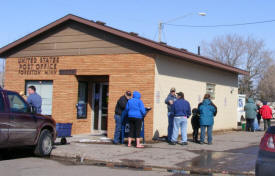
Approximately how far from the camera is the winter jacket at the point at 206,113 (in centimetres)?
1309

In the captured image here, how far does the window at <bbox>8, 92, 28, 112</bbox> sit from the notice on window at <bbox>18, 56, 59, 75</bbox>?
242 inches

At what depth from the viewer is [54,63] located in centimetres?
1605

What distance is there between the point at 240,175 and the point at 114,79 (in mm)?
7347

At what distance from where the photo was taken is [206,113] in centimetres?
1316

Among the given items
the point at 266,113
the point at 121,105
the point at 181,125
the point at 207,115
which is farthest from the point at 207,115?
the point at 266,113

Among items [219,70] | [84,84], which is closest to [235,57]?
[219,70]

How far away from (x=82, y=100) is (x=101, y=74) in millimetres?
1764

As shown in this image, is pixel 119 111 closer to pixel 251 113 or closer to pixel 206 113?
pixel 206 113

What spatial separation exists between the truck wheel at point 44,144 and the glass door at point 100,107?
5411 millimetres

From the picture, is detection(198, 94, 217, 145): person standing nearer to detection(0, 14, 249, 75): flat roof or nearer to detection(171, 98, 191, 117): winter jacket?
detection(171, 98, 191, 117): winter jacket

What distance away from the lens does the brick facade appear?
14.0 metres

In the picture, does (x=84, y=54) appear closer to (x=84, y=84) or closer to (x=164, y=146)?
(x=84, y=84)

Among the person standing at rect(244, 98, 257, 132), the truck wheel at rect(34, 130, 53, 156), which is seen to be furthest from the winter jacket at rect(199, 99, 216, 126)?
the person standing at rect(244, 98, 257, 132)

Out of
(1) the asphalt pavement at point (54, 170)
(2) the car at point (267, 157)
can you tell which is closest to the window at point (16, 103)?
(1) the asphalt pavement at point (54, 170)
